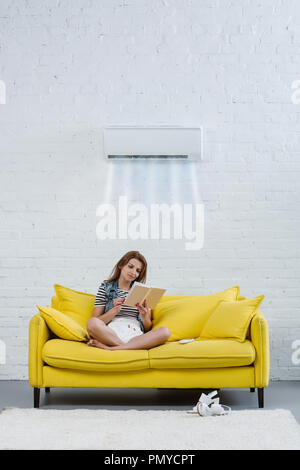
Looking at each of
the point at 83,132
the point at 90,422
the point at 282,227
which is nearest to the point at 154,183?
the point at 83,132

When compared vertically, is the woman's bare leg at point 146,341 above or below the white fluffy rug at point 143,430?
above

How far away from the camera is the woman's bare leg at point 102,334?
3.71m

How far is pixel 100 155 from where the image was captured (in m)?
4.74

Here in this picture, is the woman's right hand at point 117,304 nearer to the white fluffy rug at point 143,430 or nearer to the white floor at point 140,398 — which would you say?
the white floor at point 140,398

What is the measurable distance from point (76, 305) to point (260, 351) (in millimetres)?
1384

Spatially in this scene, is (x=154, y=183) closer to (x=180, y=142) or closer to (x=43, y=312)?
(x=180, y=142)

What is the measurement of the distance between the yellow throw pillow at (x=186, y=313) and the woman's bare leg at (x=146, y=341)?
26 cm

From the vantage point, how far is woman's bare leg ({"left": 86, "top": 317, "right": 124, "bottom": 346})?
12.2 feet

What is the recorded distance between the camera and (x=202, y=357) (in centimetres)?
354

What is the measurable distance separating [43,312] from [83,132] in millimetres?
1728

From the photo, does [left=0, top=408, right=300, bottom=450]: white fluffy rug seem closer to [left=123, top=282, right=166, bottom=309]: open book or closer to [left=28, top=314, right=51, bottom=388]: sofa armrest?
[left=28, top=314, right=51, bottom=388]: sofa armrest

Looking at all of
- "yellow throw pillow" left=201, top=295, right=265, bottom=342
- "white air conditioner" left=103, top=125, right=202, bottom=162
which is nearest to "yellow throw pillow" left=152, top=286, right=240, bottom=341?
"yellow throw pillow" left=201, top=295, right=265, bottom=342

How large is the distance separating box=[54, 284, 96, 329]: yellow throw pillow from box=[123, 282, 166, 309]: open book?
0.40 m

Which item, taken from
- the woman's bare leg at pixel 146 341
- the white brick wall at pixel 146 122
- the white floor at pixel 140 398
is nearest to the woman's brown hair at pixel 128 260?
the white brick wall at pixel 146 122
